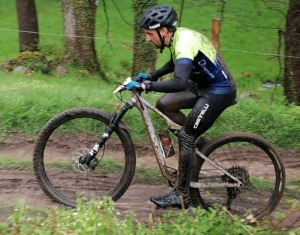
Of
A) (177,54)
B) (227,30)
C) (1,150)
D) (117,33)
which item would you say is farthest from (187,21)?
(177,54)

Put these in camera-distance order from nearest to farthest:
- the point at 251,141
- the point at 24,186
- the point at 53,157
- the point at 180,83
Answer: the point at 180,83
the point at 251,141
the point at 24,186
the point at 53,157

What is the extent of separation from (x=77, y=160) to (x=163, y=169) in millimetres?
896

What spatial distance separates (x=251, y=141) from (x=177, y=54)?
4.21 feet

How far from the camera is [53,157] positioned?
6172 mm

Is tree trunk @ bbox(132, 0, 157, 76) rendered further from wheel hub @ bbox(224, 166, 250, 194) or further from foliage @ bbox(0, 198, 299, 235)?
foliage @ bbox(0, 198, 299, 235)

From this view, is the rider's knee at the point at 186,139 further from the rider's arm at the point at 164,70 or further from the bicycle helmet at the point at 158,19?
the bicycle helmet at the point at 158,19

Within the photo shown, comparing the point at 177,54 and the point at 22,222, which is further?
the point at 177,54

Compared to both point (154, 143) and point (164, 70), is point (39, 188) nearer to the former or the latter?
point (154, 143)

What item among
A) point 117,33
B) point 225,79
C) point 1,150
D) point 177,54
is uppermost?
point 177,54

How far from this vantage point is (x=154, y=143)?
4953mm

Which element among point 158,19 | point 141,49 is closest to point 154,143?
point 158,19

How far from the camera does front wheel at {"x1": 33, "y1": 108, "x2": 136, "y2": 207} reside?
16.2ft

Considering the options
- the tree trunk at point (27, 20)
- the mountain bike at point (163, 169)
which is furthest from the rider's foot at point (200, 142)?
the tree trunk at point (27, 20)

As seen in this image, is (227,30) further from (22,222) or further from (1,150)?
(22,222)
